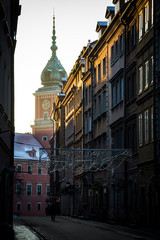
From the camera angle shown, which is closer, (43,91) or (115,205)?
(115,205)

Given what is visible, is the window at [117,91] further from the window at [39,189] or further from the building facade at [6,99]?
the window at [39,189]

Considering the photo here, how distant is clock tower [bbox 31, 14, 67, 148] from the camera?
138625 millimetres

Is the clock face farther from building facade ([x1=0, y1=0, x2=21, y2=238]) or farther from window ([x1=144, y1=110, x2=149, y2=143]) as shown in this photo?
building facade ([x1=0, y1=0, x2=21, y2=238])

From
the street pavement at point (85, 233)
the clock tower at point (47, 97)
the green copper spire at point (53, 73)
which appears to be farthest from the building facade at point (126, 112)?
the green copper spire at point (53, 73)

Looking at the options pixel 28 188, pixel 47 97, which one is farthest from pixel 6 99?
pixel 47 97

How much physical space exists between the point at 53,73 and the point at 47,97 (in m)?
8.63

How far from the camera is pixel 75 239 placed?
22.6m

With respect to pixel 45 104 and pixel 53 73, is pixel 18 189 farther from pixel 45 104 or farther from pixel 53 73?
pixel 53 73

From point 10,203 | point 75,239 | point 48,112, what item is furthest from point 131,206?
point 48,112

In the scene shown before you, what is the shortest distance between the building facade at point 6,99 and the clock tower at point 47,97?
111 m

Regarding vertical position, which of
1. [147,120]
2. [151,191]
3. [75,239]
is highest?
[147,120]

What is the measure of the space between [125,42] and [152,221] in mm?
12021

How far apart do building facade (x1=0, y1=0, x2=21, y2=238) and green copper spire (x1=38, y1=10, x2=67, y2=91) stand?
118 m

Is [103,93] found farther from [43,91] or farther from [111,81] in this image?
[43,91]
